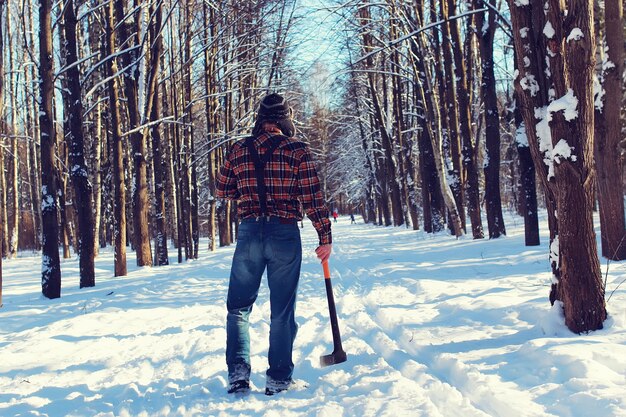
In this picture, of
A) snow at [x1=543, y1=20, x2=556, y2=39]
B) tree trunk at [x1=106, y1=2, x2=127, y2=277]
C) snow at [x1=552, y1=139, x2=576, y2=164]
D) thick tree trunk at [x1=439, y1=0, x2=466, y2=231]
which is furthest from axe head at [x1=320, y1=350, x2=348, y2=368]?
thick tree trunk at [x1=439, y1=0, x2=466, y2=231]

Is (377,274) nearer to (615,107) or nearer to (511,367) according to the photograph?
(615,107)

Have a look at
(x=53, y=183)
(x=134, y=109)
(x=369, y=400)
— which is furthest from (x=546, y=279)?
(x=134, y=109)

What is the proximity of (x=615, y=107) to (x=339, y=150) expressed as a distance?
43.2 metres

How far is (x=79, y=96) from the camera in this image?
11031 mm

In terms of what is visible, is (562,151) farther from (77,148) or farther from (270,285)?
(77,148)

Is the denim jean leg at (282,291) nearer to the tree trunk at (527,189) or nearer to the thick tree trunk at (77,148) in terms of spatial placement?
the thick tree trunk at (77,148)

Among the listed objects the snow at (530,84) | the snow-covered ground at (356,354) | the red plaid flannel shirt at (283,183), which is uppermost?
the snow at (530,84)

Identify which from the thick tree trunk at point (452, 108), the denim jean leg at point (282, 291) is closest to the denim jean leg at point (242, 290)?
the denim jean leg at point (282, 291)

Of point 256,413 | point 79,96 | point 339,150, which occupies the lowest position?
point 256,413

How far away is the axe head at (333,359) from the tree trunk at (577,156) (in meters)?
2.10

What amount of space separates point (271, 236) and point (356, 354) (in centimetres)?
154

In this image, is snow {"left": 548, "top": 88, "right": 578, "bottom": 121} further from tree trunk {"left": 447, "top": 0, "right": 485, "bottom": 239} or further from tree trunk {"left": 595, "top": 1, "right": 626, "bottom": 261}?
tree trunk {"left": 447, "top": 0, "right": 485, "bottom": 239}

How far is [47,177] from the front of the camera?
32.2 feet

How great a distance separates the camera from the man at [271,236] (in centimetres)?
391
